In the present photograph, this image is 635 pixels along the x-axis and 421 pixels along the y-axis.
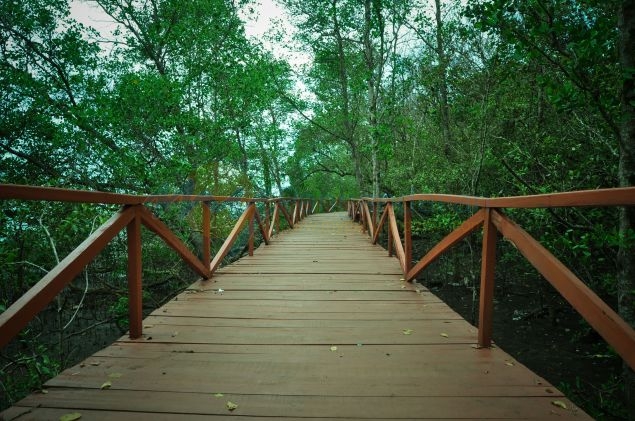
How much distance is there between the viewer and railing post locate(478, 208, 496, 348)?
2.42 metres

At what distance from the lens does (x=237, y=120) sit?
1199 cm

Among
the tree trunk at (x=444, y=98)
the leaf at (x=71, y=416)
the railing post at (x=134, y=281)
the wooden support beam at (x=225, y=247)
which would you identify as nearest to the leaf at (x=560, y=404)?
the leaf at (x=71, y=416)

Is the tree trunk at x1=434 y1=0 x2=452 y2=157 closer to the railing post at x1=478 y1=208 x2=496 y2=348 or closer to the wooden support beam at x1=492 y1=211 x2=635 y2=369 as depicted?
the railing post at x1=478 y1=208 x2=496 y2=348

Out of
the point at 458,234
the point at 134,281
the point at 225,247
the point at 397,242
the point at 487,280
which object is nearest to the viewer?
the point at 487,280

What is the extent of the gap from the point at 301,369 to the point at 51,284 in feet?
4.68

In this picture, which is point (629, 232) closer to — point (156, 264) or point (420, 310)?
point (420, 310)

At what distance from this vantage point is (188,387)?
1.96 m

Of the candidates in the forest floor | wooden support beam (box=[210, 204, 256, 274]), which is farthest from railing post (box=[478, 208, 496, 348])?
wooden support beam (box=[210, 204, 256, 274])

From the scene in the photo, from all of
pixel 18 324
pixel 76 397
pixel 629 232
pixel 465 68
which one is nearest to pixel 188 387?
pixel 76 397

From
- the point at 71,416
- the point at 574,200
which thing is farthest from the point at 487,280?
the point at 71,416

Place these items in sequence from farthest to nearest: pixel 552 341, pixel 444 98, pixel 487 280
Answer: pixel 444 98
pixel 552 341
pixel 487 280

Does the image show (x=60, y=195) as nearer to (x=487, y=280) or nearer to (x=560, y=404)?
(x=487, y=280)

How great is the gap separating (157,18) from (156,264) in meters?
8.25

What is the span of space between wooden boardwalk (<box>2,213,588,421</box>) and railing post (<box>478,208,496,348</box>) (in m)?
0.13
